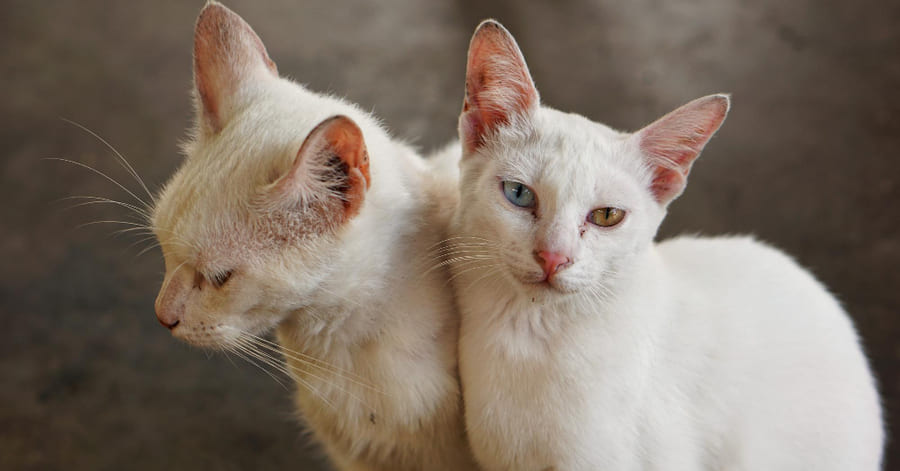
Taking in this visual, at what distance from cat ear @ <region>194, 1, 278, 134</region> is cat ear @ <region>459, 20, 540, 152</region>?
16.7 inches

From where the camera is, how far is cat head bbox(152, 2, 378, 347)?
125 cm

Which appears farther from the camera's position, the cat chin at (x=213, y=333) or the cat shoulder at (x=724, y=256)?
the cat shoulder at (x=724, y=256)

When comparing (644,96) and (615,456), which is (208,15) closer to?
(615,456)

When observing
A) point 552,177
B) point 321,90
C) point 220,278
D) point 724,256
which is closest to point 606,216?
point 552,177

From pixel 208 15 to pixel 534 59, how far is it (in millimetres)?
2442

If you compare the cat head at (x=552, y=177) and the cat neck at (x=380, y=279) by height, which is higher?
the cat head at (x=552, y=177)

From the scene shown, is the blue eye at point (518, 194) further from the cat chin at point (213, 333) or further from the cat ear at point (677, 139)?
the cat chin at point (213, 333)

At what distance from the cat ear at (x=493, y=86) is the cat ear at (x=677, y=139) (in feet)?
0.75

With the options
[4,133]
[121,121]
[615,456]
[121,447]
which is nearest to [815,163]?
[615,456]

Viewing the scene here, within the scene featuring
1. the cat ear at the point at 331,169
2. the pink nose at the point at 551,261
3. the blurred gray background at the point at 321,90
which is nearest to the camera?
the cat ear at the point at 331,169

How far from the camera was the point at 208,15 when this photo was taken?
143 cm

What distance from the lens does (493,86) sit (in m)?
1.45

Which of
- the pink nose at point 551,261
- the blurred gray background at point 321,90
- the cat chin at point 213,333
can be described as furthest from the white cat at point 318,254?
the blurred gray background at point 321,90

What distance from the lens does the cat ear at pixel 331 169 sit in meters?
1.15
